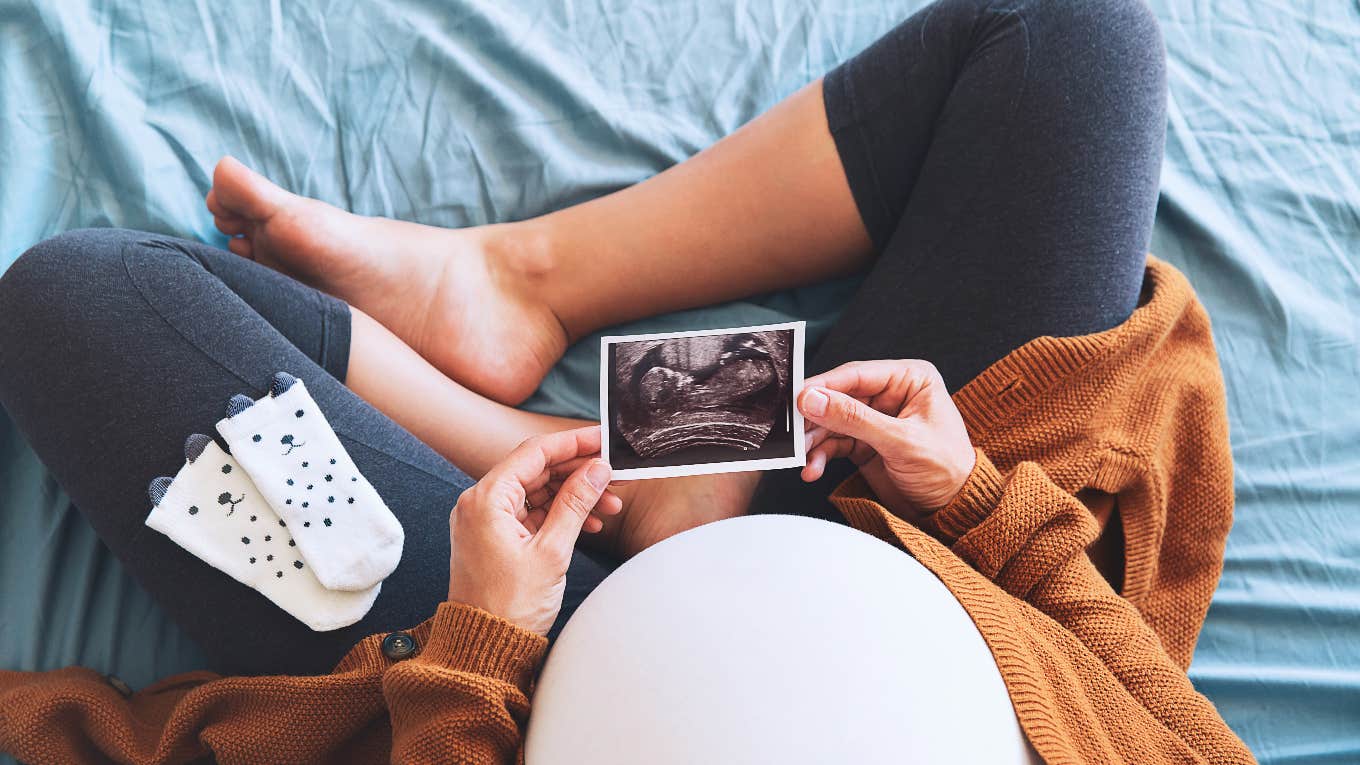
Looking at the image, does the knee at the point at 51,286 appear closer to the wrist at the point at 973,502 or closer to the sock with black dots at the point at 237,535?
the sock with black dots at the point at 237,535

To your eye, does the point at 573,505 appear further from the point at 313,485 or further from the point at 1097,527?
the point at 1097,527

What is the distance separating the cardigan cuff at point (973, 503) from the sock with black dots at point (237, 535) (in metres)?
0.53

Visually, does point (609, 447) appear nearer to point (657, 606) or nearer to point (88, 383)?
point (657, 606)

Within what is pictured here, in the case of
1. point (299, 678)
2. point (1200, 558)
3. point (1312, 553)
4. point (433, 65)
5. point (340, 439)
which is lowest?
point (1312, 553)

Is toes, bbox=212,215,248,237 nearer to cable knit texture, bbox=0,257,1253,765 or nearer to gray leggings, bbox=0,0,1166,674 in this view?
gray leggings, bbox=0,0,1166,674

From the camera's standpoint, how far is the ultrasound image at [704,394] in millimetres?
847

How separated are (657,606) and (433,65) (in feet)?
2.96

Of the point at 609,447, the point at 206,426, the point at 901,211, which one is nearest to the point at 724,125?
the point at 901,211

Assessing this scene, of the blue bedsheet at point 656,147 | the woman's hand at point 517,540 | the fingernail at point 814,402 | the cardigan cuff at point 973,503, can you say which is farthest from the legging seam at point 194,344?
the cardigan cuff at point 973,503

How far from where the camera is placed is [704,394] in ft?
2.82

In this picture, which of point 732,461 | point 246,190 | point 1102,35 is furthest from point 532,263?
point 1102,35

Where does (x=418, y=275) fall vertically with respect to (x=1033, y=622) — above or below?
above

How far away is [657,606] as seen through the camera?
622 millimetres

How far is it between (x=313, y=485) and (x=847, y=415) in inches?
19.1
